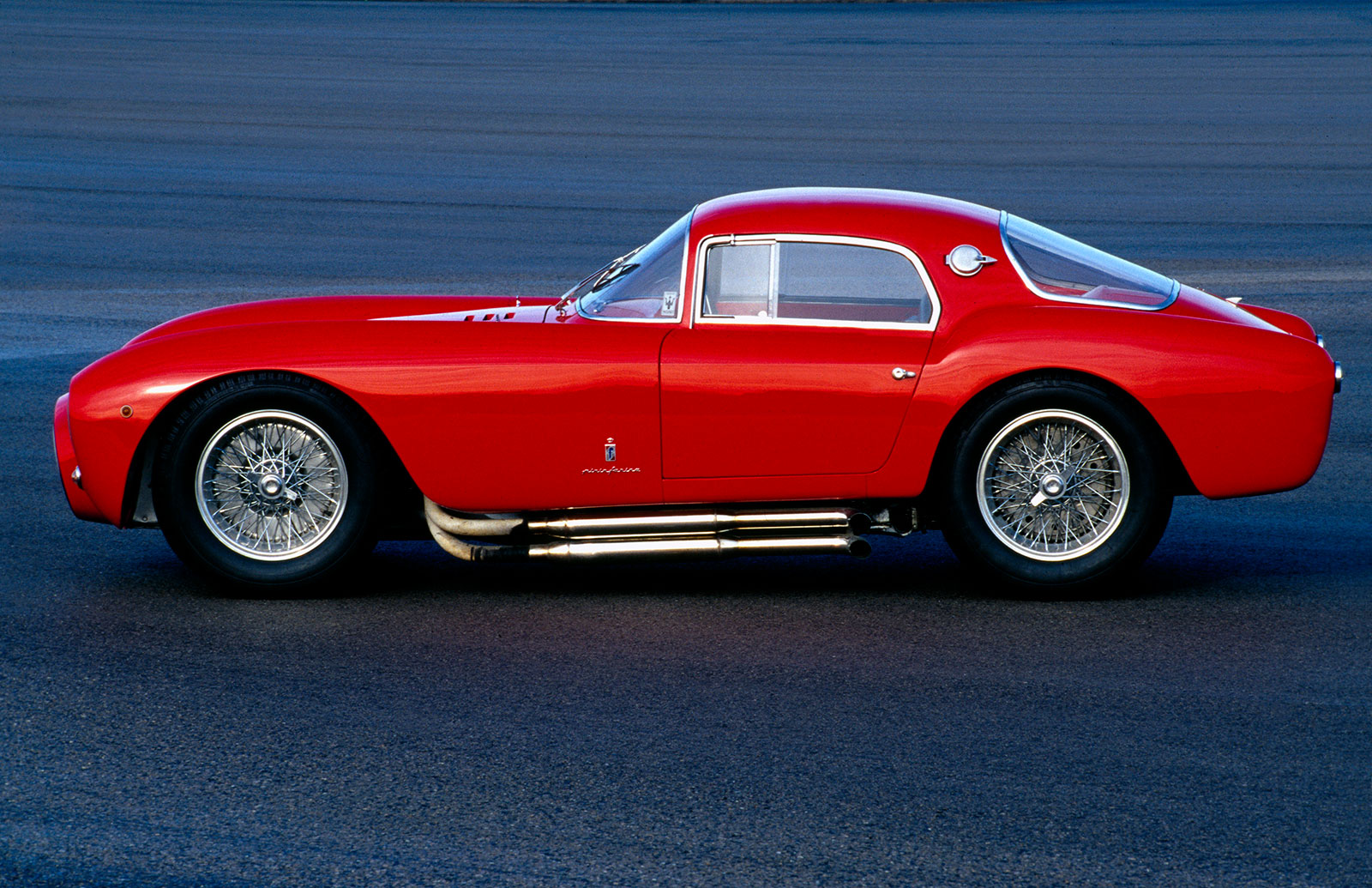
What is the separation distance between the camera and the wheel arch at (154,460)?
5660 millimetres

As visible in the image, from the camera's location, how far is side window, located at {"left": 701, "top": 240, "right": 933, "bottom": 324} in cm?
583

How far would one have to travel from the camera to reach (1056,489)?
5.67m

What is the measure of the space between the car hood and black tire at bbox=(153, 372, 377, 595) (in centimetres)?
51

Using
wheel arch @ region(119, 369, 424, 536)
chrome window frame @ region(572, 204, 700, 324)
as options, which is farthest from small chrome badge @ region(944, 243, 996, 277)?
wheel arch @ region(119, 369, 424, 536)

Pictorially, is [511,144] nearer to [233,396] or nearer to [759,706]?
[233,396]

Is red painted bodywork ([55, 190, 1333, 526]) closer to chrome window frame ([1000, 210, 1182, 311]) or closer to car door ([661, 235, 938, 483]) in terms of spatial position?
car door ([661, 235, 938, 483])

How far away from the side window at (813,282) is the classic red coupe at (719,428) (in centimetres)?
1

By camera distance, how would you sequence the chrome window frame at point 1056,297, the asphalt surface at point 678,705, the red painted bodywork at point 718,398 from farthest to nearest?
the chrome window frame at point 1056,297 → the red painted bodywork at point 718,398 → the asphalt surface at point 678,705

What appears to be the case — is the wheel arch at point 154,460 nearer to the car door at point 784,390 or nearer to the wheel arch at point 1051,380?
the car door at point 784,390

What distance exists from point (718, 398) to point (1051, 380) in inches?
47.8

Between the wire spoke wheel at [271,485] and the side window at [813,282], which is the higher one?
the side window at [813,282]

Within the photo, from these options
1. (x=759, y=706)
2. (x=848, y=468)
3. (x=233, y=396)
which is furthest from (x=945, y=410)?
(x=233, y=396)

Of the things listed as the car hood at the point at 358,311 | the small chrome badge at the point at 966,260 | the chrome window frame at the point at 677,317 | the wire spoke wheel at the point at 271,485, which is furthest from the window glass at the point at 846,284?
the wire spoke wheel at the point at 271,485

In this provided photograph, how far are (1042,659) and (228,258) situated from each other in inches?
390
